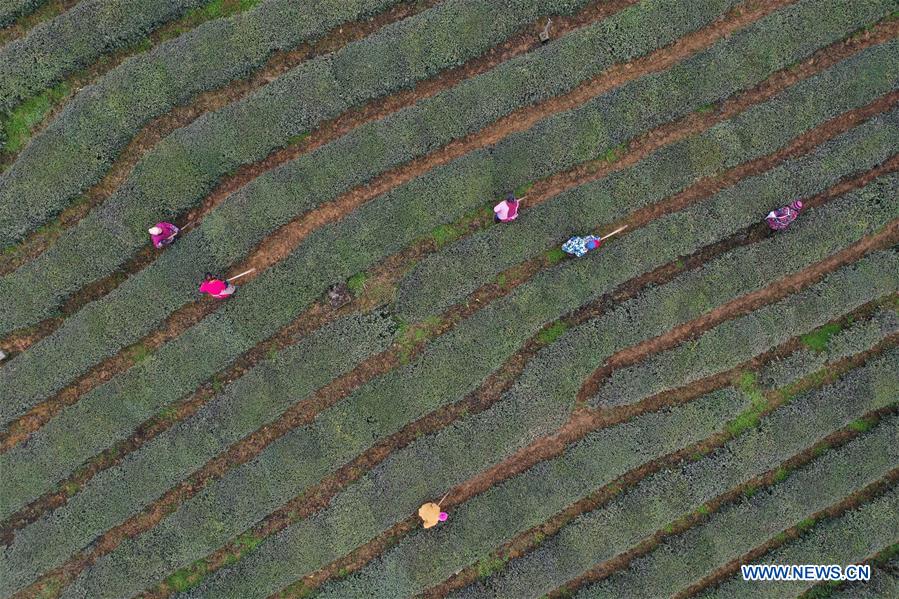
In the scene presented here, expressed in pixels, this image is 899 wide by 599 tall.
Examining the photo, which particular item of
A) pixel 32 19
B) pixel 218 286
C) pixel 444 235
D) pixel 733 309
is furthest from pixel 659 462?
pixel 32 19

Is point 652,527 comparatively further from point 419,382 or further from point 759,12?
point 759,12

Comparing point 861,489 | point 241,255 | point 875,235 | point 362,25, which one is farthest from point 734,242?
point 241,255

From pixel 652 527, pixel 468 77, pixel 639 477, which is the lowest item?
pixel 652 527

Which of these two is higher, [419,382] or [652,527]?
[419,382]

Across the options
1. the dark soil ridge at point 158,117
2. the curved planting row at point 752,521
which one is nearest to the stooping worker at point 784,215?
the curved planting row at point 752,521

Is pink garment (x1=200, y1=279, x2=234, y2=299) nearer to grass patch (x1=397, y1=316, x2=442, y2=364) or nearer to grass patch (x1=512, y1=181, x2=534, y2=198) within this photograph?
grass patch (x1=397, y1=316, x2=442, y2=364)

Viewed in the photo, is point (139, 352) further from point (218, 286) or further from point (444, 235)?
point (444, 235)

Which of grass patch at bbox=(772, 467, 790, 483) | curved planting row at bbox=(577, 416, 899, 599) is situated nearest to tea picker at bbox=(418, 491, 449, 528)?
curved planting row at bbox=(577, 416, 899, 599)
